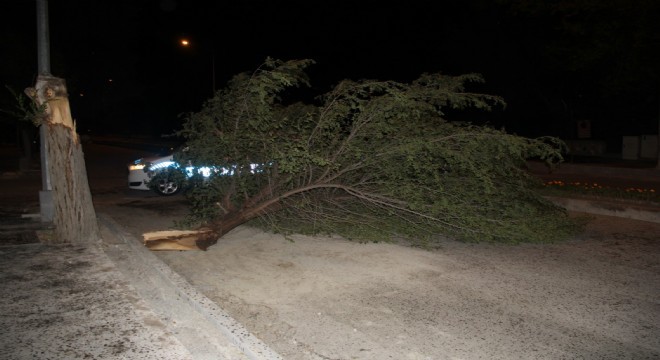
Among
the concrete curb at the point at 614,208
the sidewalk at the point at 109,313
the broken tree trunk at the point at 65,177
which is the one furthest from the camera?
the concrete curb at the point at 614,208

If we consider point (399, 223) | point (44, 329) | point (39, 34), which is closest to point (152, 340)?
point (44, 329)

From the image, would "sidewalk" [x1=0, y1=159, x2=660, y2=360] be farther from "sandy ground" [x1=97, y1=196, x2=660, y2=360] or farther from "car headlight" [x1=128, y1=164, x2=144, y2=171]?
"car headlight" [x1=128, y1=164, x2=144, y2=171]

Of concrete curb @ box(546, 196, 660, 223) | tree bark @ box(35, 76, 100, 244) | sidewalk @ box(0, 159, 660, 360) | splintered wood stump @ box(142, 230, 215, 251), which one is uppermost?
tree bark @ box(35, 76, 100, 244)

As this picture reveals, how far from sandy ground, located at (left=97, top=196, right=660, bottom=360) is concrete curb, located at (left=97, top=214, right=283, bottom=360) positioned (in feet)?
0.58

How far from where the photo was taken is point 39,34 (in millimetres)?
8891

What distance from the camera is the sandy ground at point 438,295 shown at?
407cm

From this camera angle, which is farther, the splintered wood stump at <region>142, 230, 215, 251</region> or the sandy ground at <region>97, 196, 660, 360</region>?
the splintered wood stump at <region>142, 230, 215, 251</region>

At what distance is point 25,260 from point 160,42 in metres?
44.4

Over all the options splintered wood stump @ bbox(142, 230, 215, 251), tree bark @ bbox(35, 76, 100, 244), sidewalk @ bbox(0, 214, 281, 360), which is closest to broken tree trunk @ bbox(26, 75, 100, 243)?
tree bark @ bbox(35, 76, 100, 244)

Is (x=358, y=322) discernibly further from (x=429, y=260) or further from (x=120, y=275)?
(x=120, y=275)

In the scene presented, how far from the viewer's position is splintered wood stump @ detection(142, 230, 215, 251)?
6.96 m

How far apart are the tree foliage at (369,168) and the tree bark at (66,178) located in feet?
5.28

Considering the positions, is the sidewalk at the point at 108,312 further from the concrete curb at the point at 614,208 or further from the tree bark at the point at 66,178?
the concrete curb at the point at 614,208

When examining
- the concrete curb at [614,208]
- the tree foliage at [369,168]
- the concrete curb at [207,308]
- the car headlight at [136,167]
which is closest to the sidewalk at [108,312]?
the concrete curb at [207,308]
